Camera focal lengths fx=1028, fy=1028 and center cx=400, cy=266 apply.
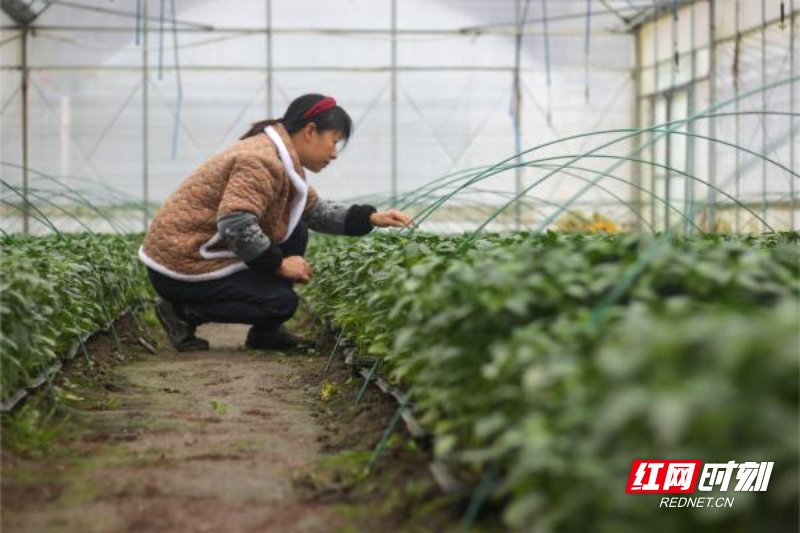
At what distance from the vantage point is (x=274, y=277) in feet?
19.4

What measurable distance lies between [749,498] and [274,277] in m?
4.50

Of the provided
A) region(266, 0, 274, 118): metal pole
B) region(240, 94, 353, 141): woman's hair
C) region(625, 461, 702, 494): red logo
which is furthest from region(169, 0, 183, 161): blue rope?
region(625, 461, 702, 494): red logo

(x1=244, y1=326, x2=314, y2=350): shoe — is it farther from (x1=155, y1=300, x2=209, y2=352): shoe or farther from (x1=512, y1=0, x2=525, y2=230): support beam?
(x1=512, y1=0, x2=525, y2=230): support beam

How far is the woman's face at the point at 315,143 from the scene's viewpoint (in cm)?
548

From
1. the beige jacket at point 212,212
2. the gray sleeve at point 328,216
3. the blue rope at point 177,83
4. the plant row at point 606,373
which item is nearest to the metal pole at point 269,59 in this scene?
the blue rope at point 177,83

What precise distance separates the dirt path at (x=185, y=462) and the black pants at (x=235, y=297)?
0.77 metres

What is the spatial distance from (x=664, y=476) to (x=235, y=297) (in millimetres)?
3916

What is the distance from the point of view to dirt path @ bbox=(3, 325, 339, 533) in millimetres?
2717

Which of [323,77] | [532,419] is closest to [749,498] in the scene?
[532,419]

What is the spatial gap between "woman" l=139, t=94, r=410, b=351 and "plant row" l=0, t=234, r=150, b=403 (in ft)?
1.44

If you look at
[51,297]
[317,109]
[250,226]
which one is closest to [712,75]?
[317,109]

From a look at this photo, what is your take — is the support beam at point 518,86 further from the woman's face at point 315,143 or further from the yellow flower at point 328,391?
the yellow flower at point 328,391

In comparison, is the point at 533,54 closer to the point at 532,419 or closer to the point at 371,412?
the point at 371,412

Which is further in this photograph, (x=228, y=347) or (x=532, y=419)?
(x=228, y=347)
